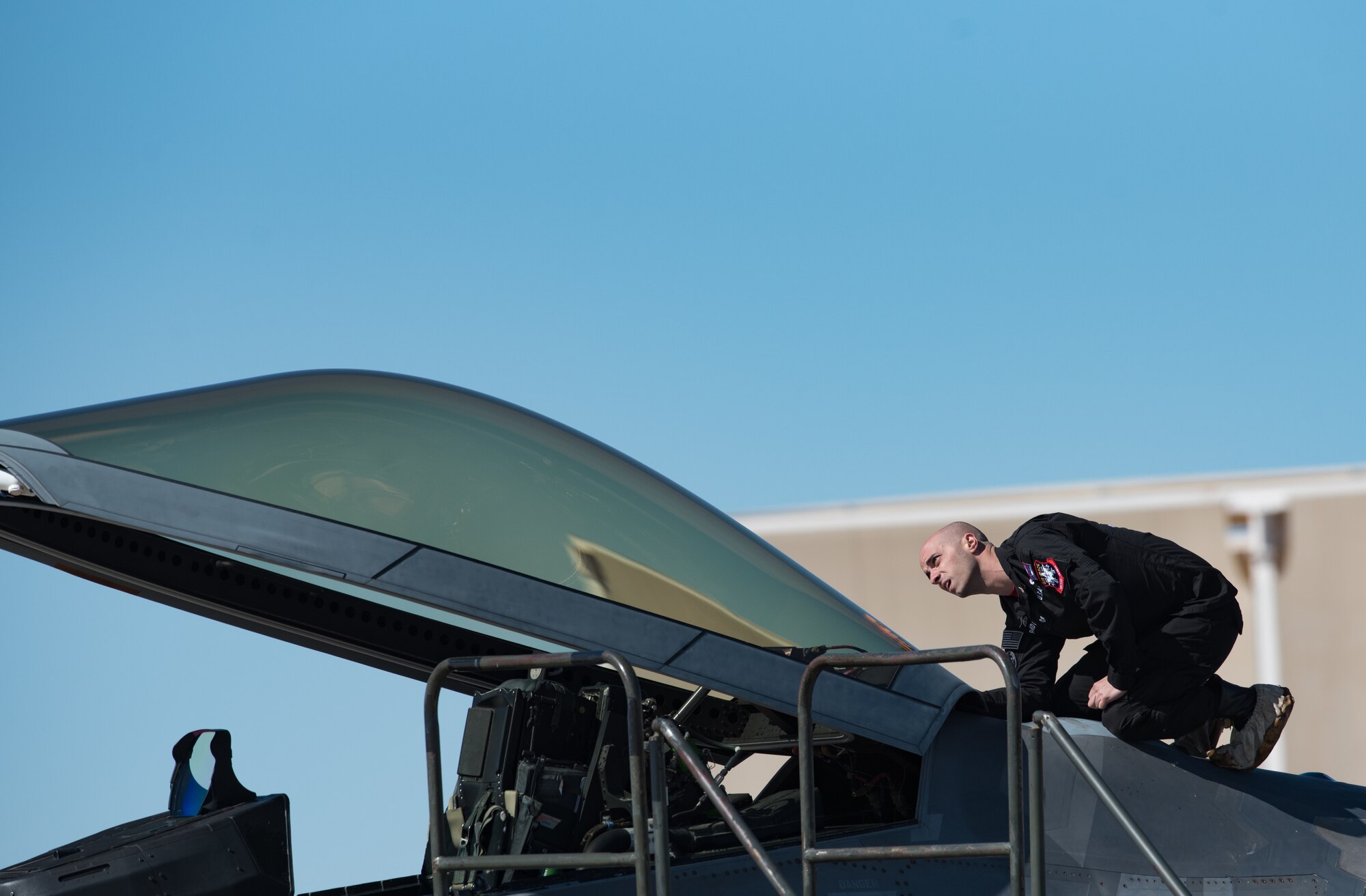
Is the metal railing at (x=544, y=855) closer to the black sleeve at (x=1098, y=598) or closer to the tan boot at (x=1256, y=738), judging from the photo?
the black sleeve at (x=1098, y=598)

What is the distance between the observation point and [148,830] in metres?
4.10

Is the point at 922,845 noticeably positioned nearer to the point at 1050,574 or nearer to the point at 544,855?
the point at 544,855

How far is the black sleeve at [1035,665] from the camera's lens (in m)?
4.53

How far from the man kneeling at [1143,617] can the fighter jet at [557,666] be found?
4.8 inches

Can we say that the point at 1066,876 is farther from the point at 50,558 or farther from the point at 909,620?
the point at 909,620

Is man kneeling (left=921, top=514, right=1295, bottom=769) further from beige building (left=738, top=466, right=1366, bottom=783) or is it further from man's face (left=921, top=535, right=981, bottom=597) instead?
beige building (left=738, top=466, right=1366, bottom=783)

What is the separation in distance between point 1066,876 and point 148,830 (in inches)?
115

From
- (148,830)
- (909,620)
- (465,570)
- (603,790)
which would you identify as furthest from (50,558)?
(909,620)

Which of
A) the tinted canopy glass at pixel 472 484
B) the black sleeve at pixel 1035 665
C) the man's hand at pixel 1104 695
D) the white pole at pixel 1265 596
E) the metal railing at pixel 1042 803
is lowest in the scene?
the metal railing at pixel 1042 803

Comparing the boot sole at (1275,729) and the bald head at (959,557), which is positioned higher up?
the bald head at (959,557)

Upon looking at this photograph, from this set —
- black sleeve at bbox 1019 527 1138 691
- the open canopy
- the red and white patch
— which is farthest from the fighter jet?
the red and white patch

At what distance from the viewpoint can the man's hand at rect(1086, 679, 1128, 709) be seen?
14.1 ft

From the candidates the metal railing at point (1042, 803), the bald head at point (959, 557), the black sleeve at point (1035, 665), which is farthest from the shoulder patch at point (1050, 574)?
the metal railing at point (1042, 803)

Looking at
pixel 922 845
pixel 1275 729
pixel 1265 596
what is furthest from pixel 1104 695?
pixel 1265 596
